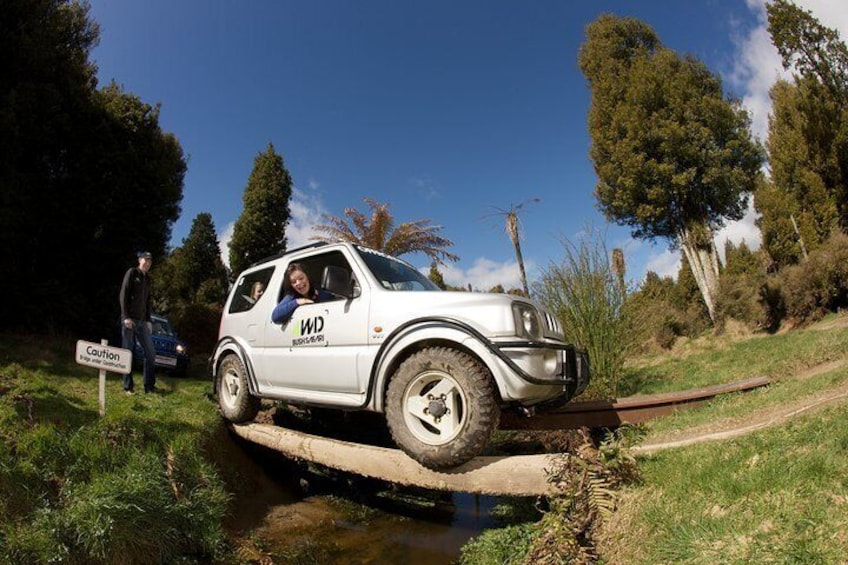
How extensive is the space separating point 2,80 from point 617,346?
12.0 meters

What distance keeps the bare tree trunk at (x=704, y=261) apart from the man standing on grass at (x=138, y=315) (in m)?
16.9

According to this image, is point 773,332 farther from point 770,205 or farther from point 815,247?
point 770,205

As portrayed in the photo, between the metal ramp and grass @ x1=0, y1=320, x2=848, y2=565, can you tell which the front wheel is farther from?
grass @ x1=0, y1=320, x2=848, y2=565

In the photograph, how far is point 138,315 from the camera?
623 centimetres

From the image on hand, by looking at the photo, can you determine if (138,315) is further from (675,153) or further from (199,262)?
(199,262)

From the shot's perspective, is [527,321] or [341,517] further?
[341,517]

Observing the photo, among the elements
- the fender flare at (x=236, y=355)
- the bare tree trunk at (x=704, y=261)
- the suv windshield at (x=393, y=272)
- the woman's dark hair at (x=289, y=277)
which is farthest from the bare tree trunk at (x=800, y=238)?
the fender flare at (x=236, y=355)

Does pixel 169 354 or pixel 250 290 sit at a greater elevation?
pixel 250 290

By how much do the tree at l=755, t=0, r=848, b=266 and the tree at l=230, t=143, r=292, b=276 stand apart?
19.3 meters

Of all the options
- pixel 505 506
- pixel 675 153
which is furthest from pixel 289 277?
pixel 675 153

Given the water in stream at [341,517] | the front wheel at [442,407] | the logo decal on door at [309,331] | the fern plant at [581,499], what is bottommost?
the water in stream at [341,517]

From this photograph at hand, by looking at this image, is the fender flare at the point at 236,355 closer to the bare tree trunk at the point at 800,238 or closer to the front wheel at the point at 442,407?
the front wheel at the point at 442,407

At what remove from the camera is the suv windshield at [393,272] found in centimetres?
428

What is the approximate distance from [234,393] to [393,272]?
2680 mm
